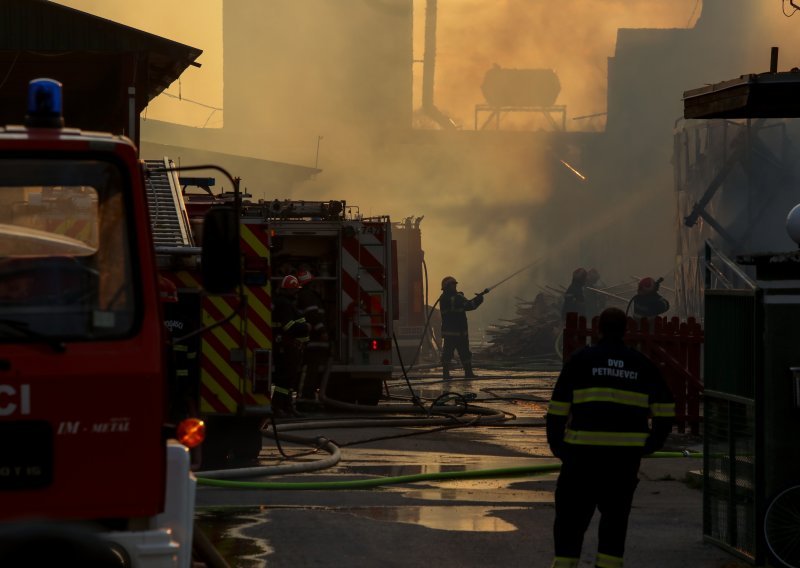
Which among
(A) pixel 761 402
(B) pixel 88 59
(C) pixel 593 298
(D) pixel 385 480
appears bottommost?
(D) pixel 385 480

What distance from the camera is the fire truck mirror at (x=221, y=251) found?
507cm

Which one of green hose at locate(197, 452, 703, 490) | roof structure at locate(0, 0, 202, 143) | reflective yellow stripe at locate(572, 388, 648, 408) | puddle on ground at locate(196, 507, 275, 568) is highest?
roof structure at locate(0, 0, 202, 143)

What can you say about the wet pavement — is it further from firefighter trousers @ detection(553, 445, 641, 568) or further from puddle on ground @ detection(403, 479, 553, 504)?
firefighter trousers @ detection(553, 445, 641, 568)

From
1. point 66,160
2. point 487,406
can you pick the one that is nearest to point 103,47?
point 487,406

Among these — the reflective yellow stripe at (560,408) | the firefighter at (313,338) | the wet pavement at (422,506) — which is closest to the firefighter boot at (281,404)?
the wet pavement at (422,506)

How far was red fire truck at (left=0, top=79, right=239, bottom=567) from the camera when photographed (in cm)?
467

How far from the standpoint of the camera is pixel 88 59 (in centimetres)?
1522

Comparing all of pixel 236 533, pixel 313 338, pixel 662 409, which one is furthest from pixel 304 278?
pixel 662 409

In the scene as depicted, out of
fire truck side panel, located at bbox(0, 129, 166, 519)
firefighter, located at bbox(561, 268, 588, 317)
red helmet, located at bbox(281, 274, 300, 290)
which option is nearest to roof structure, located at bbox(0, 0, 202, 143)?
red helmet, located at bbox(281, 274, 300, 290)

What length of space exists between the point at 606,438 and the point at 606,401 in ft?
0.51

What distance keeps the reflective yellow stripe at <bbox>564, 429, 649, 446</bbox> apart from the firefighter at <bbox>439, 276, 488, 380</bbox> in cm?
1686

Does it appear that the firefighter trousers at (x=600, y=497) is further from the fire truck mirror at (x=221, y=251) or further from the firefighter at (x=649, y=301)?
the firefighter at (x=649, y=301)

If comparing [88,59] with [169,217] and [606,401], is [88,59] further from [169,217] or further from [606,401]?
[606,401]

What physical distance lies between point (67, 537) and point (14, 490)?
353 millimetres
